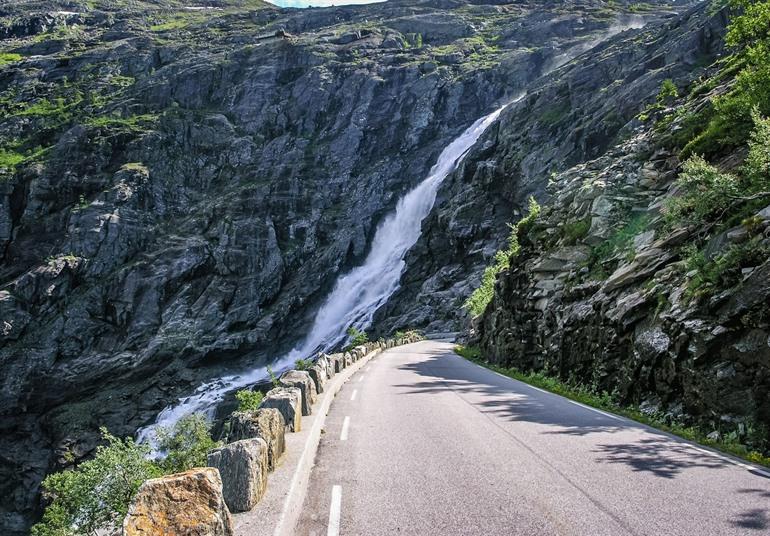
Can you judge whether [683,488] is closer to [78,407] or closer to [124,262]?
[78,407]

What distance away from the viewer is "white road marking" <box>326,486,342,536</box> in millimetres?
5082

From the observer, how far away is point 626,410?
11922 mm

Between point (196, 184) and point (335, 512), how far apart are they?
92.0 m

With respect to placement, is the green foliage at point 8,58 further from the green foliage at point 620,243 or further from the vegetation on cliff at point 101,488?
the vegetation on cliff at point 101,488

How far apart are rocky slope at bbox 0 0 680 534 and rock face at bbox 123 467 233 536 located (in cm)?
5892

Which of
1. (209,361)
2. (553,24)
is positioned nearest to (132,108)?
(209,361)

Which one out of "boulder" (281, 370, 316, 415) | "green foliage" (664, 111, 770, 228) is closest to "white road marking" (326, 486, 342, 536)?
"boulder" (281, 370, 316, 415)

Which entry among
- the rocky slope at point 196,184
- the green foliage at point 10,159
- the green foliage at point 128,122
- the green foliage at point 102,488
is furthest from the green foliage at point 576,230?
the green foliage at point 10,159

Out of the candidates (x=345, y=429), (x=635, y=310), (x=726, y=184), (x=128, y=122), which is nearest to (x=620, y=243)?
(x=635, y=310)

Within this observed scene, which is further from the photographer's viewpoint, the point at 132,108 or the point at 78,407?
the point at 132,108

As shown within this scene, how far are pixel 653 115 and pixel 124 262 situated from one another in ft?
243

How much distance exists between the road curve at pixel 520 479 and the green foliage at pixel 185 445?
7.99 feet

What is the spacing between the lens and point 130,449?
8.62 metres

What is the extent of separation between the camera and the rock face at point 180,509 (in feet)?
11.6
